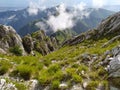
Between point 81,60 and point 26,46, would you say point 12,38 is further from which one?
point 81,60

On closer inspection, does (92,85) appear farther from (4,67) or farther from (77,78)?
(4,67)

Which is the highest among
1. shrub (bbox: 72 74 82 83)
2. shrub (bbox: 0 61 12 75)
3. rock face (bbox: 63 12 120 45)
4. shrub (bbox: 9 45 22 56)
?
shrub (bbox: 0 61 12 75)

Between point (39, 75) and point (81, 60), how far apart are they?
7.73 metres

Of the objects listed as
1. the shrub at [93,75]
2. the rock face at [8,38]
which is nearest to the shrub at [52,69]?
the shrub at [93,75]

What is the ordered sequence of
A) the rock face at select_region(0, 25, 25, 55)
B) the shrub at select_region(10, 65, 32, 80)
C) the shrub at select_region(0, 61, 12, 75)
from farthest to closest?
the rock face at select_region(0, 25, 25, 55)
the shrub at select_region(0, 61, 12, 75)
the shrub at select_region(10, 65, 32, 80)

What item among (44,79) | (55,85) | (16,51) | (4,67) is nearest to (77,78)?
(55,85)

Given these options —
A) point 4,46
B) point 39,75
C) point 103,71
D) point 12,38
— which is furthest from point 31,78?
point 12,38

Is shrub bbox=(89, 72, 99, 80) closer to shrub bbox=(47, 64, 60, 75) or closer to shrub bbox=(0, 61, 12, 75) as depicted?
shrub bbox=(47, 64, 60, 75)

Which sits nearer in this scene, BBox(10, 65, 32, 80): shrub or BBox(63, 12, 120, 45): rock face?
BBox(10, 65, 32, 80): shrub

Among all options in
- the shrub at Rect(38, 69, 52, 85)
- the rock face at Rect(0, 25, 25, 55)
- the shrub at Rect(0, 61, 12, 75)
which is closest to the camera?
the shrub at Rect(38, 69, 52, 85)

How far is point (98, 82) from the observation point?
16.8 m

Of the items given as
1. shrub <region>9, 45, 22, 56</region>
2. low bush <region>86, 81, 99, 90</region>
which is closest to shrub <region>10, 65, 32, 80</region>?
low bush <region>86, 81, 99, 90</region>

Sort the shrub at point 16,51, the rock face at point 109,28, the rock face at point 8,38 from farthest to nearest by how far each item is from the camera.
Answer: the rock face at point 8,38 < the shrub at point 16,51 < the rock face at point 109,28

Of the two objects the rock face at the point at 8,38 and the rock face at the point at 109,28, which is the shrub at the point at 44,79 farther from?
the rock face at the point at 8,38
